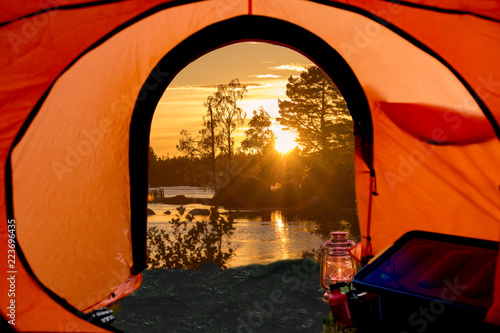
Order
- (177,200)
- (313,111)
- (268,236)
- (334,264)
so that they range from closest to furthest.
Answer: (334,264) < (268,236) < (313,111) < (177,200)

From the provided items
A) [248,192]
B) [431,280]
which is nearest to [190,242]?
[431,280]

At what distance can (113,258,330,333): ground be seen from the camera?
5082 millimetres

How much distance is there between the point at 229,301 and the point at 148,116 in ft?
8.51

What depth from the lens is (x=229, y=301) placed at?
19.0 feet

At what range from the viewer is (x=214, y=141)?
61.0 ft

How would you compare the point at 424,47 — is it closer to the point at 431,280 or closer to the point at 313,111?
the point at 431,280

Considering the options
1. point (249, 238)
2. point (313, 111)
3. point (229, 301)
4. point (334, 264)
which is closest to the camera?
point (334, 264)

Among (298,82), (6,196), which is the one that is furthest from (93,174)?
(298,82)

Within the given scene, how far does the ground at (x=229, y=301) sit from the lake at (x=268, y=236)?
2570 mm

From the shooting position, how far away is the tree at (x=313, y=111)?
24266mm

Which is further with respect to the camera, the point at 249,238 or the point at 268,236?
the point at 268,236

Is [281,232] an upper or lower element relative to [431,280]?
lower

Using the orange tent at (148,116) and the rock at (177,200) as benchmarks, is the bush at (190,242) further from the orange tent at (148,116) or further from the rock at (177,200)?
the rock at (177,200)

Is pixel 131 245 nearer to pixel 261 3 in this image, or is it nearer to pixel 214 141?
pixel 261 3
